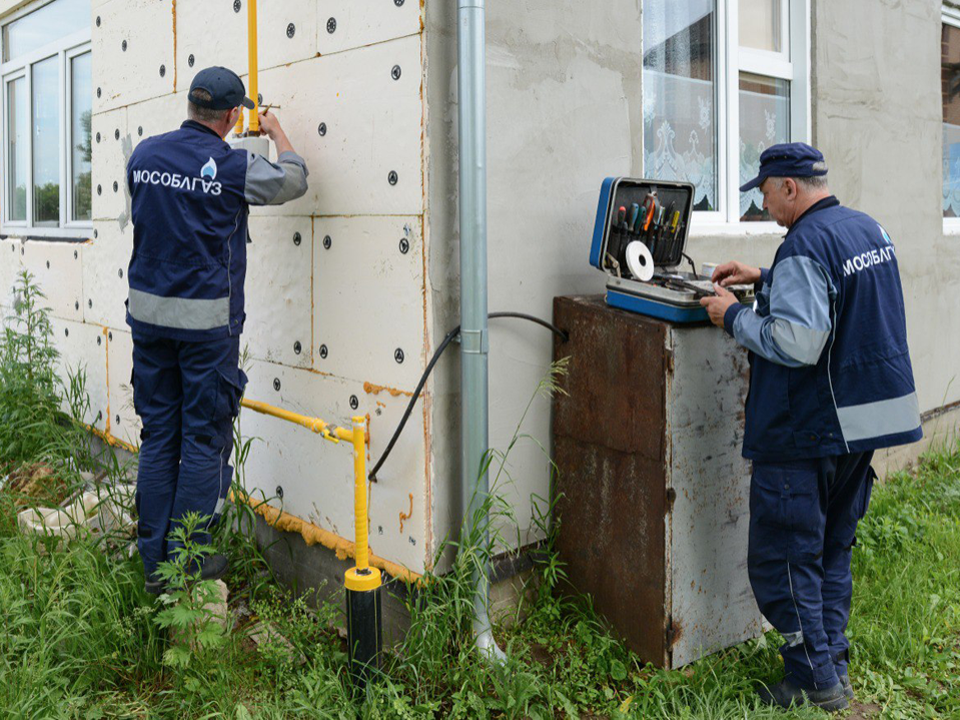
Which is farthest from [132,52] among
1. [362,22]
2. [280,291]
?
[362,22]

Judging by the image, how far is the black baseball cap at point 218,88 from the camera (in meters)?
3.55

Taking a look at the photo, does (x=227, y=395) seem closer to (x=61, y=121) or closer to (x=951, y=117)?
(x=61, y=121)

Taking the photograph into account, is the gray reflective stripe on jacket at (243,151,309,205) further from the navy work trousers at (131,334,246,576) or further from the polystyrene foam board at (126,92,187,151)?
the polystyrene foam board at (126,92,187,151)

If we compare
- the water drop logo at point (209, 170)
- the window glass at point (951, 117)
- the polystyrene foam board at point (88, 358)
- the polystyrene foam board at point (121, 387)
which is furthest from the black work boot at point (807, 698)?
the window glass at point (951, 117)

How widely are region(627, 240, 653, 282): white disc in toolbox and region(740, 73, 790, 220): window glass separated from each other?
5.13 ft

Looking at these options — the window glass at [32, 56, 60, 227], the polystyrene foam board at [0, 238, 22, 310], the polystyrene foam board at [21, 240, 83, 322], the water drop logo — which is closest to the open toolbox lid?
the water drop logo

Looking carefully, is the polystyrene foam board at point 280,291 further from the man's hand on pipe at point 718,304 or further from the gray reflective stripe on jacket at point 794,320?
the gray reflective stripe on jacket at point 794,320

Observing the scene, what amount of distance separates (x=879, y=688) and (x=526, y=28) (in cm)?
280

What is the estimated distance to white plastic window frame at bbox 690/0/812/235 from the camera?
471cm

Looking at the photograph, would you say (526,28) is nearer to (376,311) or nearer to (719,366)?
(376,311)

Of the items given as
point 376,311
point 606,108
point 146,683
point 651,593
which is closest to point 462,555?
point 651,593

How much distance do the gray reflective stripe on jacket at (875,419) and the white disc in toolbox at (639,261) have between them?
874 mm

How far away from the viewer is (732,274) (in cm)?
350

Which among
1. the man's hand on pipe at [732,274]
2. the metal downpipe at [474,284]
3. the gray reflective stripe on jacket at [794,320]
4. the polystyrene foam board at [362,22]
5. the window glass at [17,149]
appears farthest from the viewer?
the window glass at [17,149]
